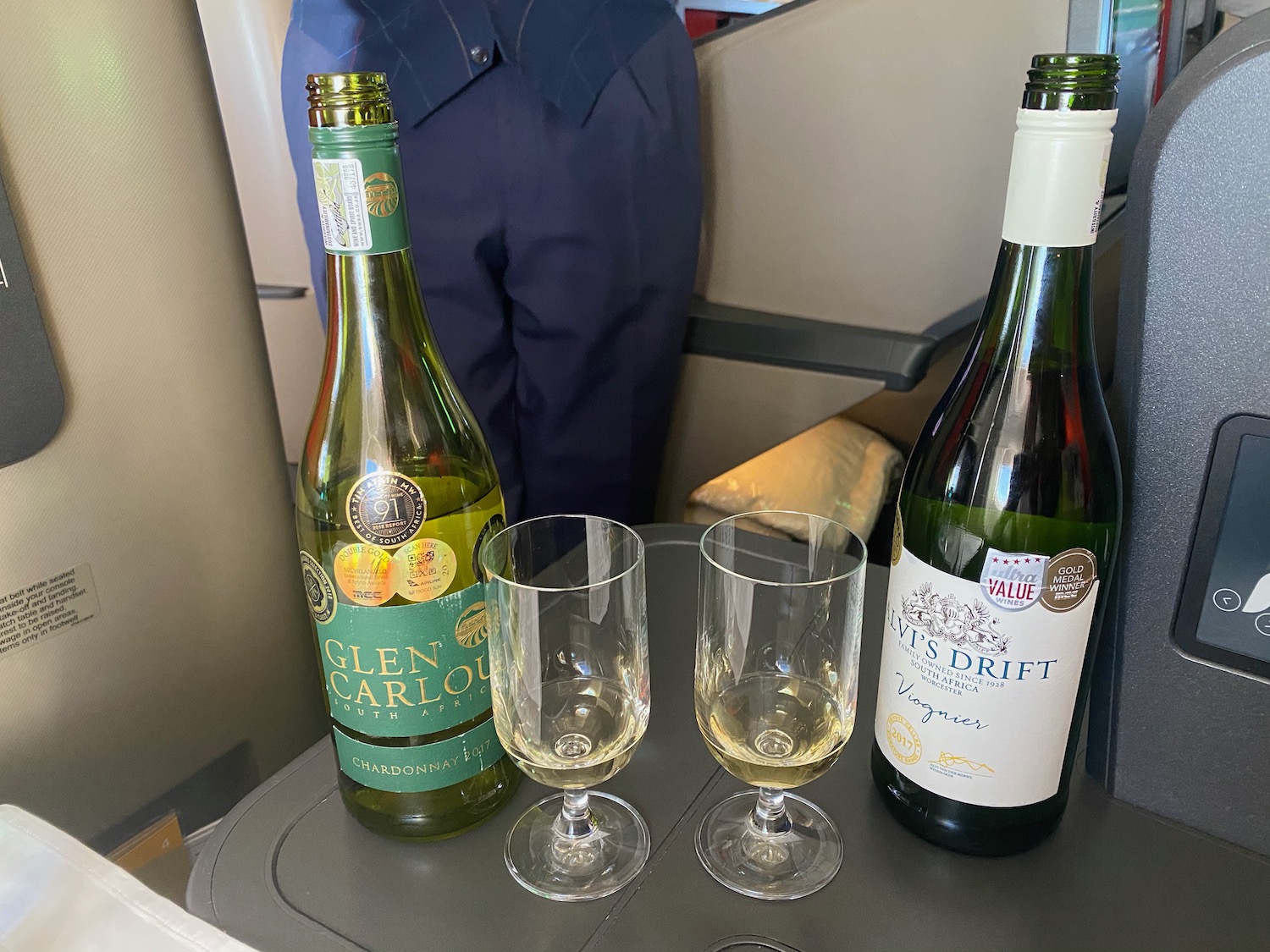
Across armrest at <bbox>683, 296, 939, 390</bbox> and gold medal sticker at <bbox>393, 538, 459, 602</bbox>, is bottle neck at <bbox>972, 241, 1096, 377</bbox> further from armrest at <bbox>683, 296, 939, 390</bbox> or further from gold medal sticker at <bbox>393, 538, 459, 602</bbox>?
armrest at <bbox>683, 296, 939, 390</bbox>

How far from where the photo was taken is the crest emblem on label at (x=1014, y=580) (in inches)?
14.9

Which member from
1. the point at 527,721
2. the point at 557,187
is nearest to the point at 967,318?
the point at 557,187

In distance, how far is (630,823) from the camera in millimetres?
461

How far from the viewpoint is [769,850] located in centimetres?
44

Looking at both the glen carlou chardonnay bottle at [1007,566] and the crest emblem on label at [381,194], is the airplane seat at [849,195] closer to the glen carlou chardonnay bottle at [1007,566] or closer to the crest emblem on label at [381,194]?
the glen carlou chardonnay bottle at [1007,566]

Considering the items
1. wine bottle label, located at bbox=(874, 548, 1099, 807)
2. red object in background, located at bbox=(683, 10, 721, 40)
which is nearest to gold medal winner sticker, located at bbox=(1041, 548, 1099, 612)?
wine bottle label, located at bbox=(874, 548, 1099, 807)

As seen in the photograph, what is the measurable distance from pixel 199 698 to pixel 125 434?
18 cm

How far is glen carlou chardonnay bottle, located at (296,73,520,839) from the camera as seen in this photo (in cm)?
42

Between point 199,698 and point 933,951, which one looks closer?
point 933,951

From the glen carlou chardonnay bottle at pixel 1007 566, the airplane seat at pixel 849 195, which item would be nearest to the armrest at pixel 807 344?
the airplane seat at pixel 849 195

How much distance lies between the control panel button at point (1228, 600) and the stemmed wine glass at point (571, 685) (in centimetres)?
25

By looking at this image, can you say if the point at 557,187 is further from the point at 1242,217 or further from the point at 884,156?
the point at 1242,217

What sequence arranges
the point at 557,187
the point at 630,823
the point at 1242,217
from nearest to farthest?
the point at 1242,217
the point at 630,823
the point at 557,187

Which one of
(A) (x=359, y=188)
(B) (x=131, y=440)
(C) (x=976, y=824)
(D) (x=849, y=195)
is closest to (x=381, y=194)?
(A) (x=359, y=188)
